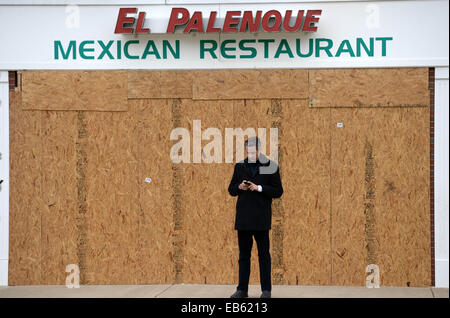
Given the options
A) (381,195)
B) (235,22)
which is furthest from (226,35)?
(381,195)

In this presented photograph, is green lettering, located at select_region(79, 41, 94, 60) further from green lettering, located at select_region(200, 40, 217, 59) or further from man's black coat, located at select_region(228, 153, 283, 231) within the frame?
man's black coat, located at select_region(228, 153, 283, 231)

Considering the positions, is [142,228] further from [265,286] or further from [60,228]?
[265,286]

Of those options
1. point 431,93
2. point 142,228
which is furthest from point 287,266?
point 431,93

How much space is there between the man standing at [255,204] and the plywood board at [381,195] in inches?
63.6

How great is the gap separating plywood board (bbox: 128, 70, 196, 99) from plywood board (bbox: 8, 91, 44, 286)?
1404 millimetres

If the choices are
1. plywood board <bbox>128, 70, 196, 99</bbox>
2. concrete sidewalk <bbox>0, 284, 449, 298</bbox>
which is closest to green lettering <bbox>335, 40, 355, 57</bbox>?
plywood board <bbox>128, 70, 196, 99</bbox>

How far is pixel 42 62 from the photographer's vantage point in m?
9.40

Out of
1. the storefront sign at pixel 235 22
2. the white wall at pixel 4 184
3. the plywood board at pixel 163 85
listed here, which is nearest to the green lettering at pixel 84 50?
the storefront sign at pixel 235 22

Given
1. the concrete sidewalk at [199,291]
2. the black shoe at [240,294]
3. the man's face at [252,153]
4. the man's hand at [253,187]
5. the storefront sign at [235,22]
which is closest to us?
the man's hand at [253,187]

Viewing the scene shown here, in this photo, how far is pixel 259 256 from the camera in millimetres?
7887

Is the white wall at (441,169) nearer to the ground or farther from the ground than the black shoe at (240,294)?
farther from the ground

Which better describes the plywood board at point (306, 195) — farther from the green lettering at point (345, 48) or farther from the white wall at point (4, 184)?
the white wall at point (4, 184)

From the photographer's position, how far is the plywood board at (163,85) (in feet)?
30.5

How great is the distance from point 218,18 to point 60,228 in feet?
11.7
